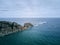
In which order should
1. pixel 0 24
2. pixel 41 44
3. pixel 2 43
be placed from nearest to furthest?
pixel 41 44 → pixel 2 43 → pixel 0 24

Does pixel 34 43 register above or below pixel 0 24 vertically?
below

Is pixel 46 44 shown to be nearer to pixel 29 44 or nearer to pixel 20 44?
pixel 29 44

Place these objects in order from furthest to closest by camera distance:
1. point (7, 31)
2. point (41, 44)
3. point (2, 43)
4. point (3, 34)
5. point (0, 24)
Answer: point (0, 24) → point (7, 31) → point (3, 34) → point (2, 43) → point (41, 44)

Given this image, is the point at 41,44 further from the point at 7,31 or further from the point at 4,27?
the point at 4,27

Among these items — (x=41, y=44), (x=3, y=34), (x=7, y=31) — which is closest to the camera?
(x=41, y=44)

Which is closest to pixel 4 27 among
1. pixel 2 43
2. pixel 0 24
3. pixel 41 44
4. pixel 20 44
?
pixel 0 24

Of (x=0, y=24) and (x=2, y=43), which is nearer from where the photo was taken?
(x=2, y=43)

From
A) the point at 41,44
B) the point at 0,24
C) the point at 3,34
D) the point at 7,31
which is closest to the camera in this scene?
the point at 41,44

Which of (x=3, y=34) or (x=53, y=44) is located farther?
(x=3, y=34)

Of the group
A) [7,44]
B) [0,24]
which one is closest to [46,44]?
[7,44]

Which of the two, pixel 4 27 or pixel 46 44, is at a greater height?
pixel 4 27
